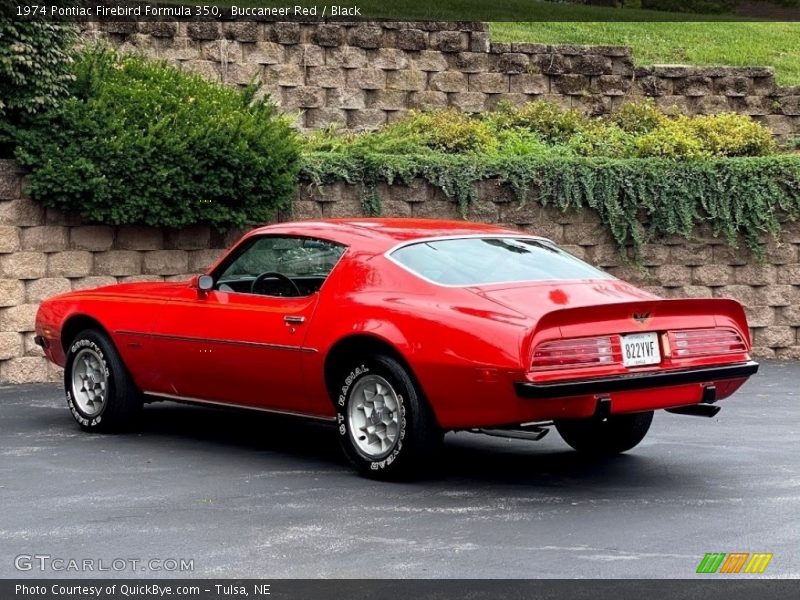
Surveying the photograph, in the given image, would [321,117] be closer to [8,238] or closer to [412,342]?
[8,238]

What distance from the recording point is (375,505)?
7746 mm

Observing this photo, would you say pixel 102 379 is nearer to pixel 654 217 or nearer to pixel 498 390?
pixel 498 390

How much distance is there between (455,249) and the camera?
9047 mm

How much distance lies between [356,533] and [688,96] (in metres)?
14.7

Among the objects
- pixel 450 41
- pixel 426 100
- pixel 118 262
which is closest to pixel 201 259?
pixel 118 262

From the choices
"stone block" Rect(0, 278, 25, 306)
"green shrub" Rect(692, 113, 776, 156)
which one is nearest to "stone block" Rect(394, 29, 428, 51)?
"green shrub" Rect(692, 113, 776, 156)

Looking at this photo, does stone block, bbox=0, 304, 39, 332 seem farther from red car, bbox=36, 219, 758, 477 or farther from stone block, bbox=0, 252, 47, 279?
red car, bbox=36, 219, 758, 477

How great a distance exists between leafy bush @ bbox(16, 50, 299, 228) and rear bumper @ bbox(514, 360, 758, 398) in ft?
22.1

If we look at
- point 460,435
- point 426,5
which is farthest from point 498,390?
point 426,5

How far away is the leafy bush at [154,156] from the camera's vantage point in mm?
13578

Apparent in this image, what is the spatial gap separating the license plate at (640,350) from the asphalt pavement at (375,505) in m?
0.72

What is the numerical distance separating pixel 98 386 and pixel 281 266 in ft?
5.95

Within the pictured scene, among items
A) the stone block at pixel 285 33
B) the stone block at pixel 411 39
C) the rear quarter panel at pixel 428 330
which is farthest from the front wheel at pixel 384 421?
the stone block at pixel 411 39

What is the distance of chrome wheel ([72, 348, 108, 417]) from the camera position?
33.8 feet
